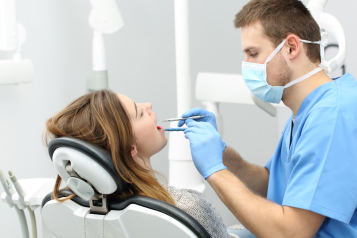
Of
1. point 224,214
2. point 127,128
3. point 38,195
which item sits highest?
point 127,128

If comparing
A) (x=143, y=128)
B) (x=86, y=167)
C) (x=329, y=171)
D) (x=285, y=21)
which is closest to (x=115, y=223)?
(x=86, y=167)

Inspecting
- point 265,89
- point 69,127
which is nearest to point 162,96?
point 265,89

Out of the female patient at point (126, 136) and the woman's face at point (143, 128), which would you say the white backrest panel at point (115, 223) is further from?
the woman's face at point (143, 128)

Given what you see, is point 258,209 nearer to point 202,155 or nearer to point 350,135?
point 202,155

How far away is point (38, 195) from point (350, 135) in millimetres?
1027

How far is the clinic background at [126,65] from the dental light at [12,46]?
0.18 m

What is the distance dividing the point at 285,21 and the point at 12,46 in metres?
1.08

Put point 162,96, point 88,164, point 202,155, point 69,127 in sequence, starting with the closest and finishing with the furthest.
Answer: point 88,164 < point 69,127 < point 202,155 < point 162,96

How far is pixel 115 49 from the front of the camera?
2.13m

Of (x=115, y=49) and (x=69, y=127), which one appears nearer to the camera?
(x=69, y=127)

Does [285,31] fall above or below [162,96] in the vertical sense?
above

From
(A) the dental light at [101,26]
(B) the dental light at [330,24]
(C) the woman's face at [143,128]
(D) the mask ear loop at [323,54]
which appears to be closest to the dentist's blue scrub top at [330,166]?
(D) the mask ear loop at [323,54]

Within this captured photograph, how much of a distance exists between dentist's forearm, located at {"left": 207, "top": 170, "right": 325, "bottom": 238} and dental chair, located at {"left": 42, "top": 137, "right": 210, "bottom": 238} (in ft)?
0.73

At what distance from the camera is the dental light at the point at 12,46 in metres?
1.35
